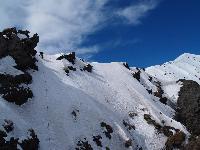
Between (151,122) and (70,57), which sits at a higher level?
(70,57)

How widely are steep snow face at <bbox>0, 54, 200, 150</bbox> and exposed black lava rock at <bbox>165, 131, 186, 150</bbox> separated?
0.90 m

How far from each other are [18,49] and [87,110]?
45.9 ft

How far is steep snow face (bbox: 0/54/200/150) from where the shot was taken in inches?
1567

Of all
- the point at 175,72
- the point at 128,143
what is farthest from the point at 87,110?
the point at 175,72

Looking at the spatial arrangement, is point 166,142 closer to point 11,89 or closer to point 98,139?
point 98,139

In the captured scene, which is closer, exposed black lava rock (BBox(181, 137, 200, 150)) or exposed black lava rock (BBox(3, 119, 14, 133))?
exposed black lava rock (BBox(3, 119, 14, 133))

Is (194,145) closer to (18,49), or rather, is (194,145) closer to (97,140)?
→ (97,140)

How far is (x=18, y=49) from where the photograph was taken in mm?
50750

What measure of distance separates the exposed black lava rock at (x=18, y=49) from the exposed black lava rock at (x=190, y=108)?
26786 millimetres

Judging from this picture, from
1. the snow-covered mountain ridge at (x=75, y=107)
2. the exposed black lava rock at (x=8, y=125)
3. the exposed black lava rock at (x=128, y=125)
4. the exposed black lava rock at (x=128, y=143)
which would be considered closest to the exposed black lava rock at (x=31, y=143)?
the snow-covered mountain ridge at (x=75, y=107)

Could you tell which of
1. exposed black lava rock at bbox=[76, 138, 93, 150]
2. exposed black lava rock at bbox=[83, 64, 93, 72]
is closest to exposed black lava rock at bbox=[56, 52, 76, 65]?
exposed black lava rock at bbox=[83, 64, 93, 72]

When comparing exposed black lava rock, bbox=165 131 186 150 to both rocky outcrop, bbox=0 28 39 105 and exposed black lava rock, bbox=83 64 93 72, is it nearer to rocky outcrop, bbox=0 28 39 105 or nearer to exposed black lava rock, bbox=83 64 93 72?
rocky outcrop, bbox=0 28 39 105

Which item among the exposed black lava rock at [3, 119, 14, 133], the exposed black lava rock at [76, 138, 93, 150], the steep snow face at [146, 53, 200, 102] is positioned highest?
the steep snow face at [146, 53, 200, 102]

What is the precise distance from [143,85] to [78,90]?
2209cm
